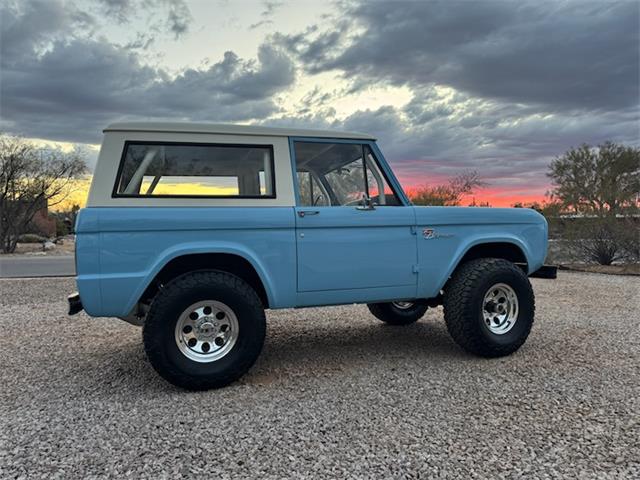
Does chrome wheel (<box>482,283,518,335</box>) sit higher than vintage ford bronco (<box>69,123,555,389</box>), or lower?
lower

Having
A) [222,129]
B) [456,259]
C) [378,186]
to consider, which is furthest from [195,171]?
[456,259]

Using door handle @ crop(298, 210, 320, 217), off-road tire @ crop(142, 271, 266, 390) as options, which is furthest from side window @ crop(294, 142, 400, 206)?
off-road tire @ crop(142, 271, 266, 390)

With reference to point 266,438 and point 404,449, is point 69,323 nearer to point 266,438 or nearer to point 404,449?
point 266,438

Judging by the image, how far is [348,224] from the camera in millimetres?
3957

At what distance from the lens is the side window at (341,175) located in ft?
13.8

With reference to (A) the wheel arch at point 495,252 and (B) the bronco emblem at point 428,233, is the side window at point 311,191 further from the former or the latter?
(A) the wheel arch at point 495,252

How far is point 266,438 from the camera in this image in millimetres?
2848

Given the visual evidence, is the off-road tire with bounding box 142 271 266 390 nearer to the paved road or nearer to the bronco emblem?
the bronco emblem

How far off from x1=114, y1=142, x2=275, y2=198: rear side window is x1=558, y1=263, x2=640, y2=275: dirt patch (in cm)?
1060

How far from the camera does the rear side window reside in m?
3.62

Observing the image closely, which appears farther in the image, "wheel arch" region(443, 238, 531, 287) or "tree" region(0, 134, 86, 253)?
"tree" region(0, 134, 86, 253)

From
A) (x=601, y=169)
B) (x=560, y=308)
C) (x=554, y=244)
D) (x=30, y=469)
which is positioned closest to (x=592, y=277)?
(x=554, y=244)

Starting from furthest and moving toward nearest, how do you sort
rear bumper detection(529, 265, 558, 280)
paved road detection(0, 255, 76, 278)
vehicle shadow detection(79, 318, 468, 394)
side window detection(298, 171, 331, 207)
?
paved road detection(0, 255, 76, 278)
rear bumper detection(529, 265, 558, 280)
side window detection(298, 171, 331, 207)
vehicle shadow detection(79, 318, 468, 394)

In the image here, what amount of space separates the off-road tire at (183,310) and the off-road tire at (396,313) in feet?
7.65
